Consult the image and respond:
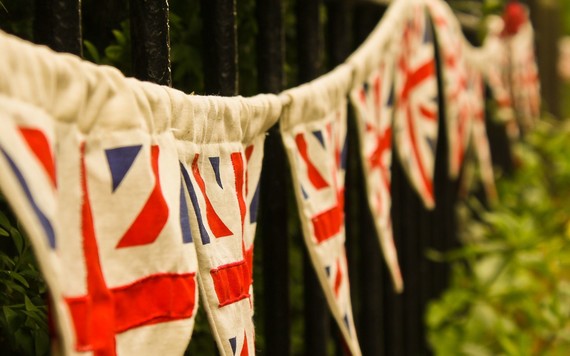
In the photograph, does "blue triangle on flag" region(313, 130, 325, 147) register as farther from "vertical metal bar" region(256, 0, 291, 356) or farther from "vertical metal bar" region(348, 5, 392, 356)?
"vertical metal bar" region(348, 5, 392, 356)

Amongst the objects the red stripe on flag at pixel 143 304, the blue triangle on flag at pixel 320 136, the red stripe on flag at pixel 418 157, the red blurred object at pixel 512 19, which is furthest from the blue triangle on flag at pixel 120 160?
the red blurred object at pixel 512 19

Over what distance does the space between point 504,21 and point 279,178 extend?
2.36 m

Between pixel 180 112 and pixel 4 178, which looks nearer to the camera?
pixel 4 178

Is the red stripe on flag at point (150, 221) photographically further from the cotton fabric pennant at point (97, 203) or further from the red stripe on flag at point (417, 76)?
the red stripe on flag at point (417, 76)

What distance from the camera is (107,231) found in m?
0.68

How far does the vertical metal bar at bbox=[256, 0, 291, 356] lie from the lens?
4.29 feet

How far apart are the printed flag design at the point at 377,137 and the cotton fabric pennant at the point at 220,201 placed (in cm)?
60

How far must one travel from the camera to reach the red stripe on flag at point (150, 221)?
2.31 ft

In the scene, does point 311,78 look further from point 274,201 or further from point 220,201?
point 220,201

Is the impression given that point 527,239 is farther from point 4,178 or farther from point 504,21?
point 4,178

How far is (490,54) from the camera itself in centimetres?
306

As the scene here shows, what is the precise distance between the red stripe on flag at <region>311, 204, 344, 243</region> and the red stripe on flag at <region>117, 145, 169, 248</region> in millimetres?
490

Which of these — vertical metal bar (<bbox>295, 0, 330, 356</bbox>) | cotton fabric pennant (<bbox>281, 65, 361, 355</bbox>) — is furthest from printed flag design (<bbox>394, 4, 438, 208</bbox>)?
cotton fabric pennant (<bbox>281, 65, 361, 355</bbox>)

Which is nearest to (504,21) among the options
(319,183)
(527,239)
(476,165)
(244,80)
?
A: (476,165)
